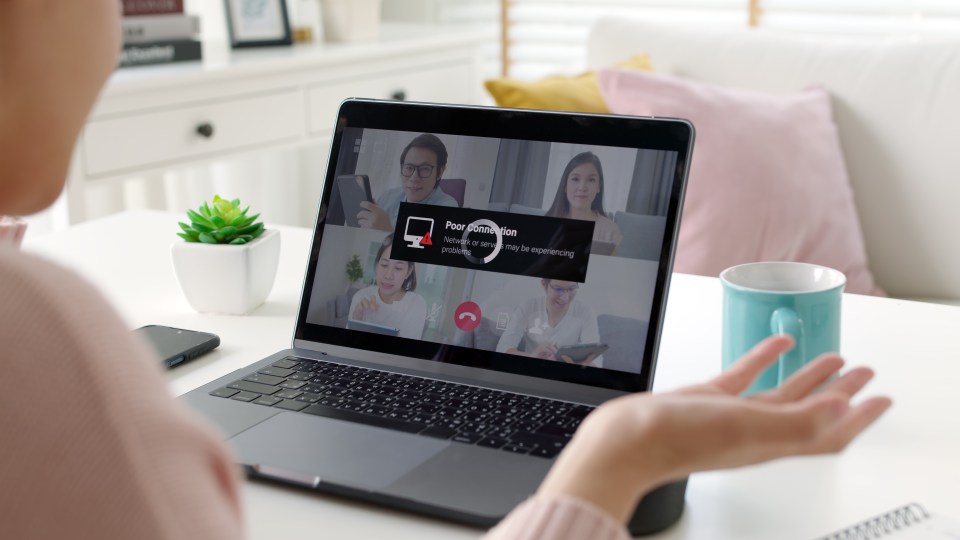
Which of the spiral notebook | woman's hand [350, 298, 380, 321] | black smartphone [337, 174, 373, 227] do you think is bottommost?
the spiral notebook

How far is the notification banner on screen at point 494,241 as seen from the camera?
912 mm

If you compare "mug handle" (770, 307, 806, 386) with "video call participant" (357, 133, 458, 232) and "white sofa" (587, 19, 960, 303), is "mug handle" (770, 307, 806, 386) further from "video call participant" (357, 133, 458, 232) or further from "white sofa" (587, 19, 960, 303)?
"white sofa" (587, 19, 960, 303)

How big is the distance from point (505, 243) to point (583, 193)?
0.08 meters

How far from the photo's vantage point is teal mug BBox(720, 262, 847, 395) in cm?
86

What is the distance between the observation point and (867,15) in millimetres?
2824

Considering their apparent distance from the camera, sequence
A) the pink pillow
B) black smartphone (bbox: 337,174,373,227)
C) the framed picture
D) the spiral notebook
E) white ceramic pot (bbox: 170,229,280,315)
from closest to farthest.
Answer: the spiral notebook
black smartphone (bbox: 337,174,373,227)
white ceramic pot (bbox: 170,229,280,315)
the pink pillow
the framed picture

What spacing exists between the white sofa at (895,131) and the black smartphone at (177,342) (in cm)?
133

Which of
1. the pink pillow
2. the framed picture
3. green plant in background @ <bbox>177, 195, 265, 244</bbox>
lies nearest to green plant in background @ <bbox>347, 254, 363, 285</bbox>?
green plant in background @ <bbox>177, 195, 265, 244</bbox>

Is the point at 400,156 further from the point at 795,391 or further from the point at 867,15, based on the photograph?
the point at 867,15

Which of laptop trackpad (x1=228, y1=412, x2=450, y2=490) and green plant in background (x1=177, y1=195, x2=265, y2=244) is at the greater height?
green plant in background (x1=177, y1=195, x2=265, y2=244)

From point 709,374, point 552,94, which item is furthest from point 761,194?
point 709,374

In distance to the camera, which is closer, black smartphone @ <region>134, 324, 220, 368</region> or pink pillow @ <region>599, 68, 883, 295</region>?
black smartphone @ <region>134, 324, 220, 368</region>

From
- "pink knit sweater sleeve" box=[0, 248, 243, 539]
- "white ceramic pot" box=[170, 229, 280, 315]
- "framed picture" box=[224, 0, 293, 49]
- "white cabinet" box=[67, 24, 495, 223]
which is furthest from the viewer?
"framed picture" box=[224, 0, 293, 49]

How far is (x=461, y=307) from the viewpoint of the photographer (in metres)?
0.95
